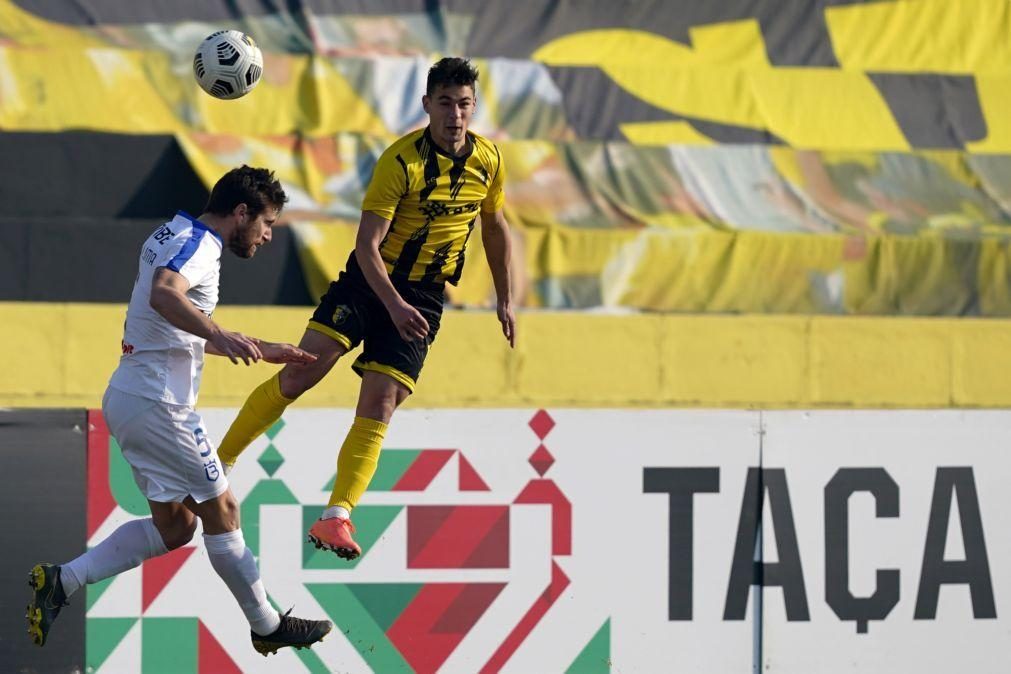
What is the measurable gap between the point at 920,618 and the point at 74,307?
173 inches

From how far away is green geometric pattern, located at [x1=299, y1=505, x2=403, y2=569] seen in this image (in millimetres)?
7281

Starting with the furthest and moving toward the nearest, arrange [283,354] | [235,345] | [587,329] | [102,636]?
[587,329]
[102,636]
[283,354]
[235,345]

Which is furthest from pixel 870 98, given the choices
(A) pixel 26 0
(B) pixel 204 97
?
(A) pixel 26 0

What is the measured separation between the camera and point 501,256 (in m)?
5.93

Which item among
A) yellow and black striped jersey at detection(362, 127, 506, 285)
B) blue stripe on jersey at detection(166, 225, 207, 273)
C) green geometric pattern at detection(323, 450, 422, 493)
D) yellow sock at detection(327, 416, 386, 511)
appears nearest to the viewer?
blue stripe on jersey at detection(166, 225, 207, 273)

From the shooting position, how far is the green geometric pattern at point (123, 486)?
7.16 metres

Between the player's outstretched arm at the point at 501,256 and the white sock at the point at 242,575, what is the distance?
4.10 feet

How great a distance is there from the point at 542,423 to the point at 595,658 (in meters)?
1.13

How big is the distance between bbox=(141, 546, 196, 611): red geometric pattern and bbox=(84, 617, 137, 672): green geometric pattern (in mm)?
120

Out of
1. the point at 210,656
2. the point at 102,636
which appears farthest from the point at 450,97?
the point at 102,636

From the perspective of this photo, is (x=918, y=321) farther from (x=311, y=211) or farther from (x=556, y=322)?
(x=311, y=211)

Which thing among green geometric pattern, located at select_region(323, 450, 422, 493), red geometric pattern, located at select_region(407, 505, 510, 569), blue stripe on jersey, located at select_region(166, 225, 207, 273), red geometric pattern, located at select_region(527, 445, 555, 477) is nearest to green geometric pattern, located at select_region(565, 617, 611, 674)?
red geometric pattern, located at select_region(407, 505, 510, 569)

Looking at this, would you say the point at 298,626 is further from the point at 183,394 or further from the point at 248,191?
the point at 248,191

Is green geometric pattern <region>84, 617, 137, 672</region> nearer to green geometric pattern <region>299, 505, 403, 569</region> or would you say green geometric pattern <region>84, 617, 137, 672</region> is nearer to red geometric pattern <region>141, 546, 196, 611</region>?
red geometric pattern <region>141, 546, 196, 611</region>
